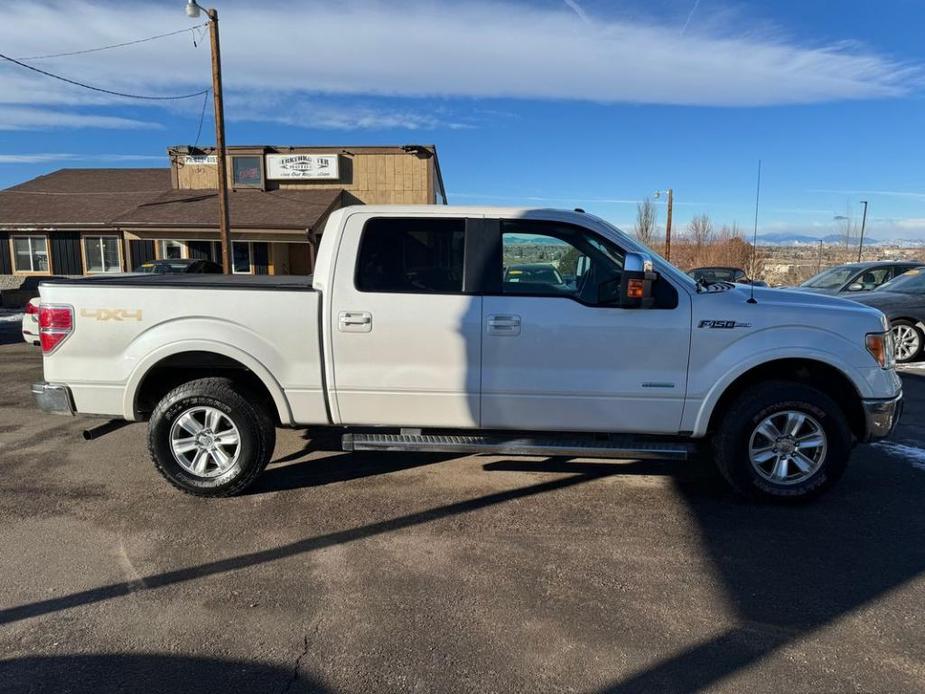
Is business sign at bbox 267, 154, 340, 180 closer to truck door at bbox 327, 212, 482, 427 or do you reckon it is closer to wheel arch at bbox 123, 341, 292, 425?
wheel arch at bbox 123, 341, 292, 425

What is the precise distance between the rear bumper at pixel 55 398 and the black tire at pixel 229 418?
0.61 m

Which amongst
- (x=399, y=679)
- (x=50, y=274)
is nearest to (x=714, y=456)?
(x=399, y=679)

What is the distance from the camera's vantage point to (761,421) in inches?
165

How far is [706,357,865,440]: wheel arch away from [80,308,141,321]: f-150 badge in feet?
13.4

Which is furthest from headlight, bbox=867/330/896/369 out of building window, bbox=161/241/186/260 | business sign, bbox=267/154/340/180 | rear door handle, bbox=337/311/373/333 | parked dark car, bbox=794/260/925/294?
building window, bbox=161/241/186/260

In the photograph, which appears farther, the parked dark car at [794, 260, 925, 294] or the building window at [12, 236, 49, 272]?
the building window at [12, 236, 49, 272]

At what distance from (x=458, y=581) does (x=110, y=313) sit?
10.0 feet

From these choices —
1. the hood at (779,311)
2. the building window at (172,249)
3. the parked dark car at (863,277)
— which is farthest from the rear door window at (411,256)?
the building window at (172,249)

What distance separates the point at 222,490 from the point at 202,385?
2.52 feet

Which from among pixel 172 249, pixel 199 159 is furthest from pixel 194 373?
pixel 199 159

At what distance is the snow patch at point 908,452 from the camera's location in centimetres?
521

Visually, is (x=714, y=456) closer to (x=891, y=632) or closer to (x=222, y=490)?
(x=891, y=632)

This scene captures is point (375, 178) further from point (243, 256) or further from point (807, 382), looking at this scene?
point (807, 382)

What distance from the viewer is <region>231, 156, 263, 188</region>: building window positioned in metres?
28.0
